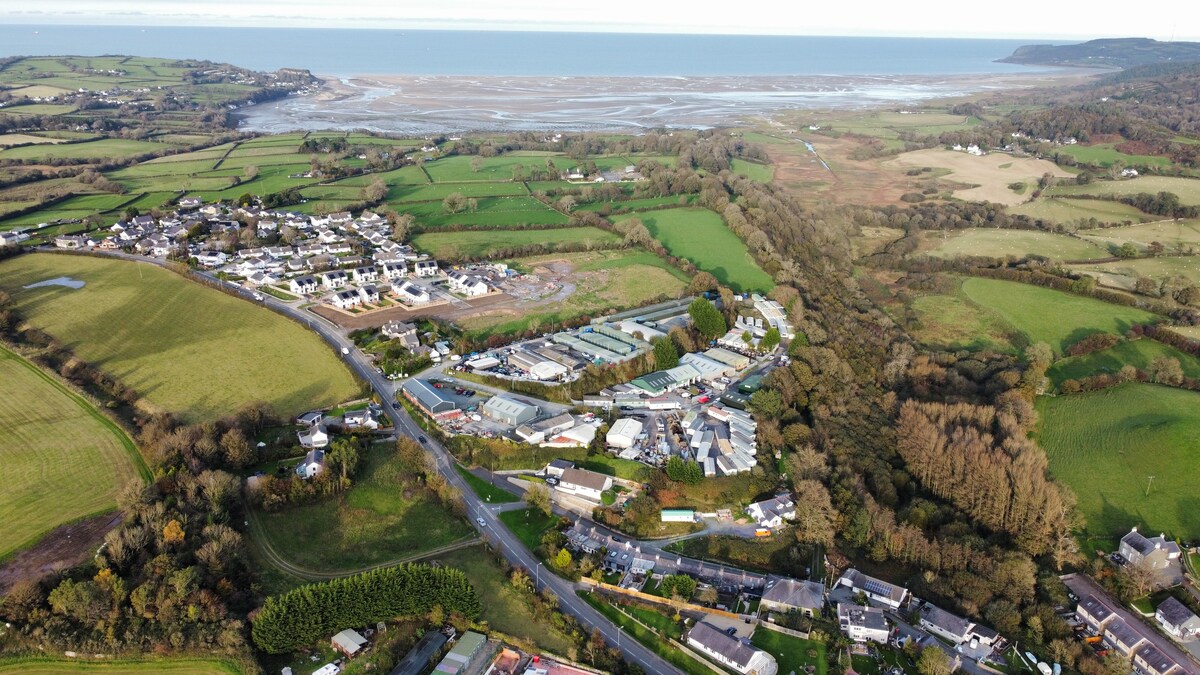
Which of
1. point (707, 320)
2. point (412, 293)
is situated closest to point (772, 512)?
point (707, 320)

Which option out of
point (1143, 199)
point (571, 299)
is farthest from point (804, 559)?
point (1143, 199)

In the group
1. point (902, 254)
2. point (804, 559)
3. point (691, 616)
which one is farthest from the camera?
point (902, 254)

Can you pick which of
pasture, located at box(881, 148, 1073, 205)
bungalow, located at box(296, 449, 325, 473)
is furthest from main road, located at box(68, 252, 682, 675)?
pasture, located at box(881, 148, 1073, 205)

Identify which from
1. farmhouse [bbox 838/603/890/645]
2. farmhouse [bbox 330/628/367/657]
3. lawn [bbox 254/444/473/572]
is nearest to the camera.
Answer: farmhouse [bbox 330/628/367/657]

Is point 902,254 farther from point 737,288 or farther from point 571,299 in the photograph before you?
point 571,299

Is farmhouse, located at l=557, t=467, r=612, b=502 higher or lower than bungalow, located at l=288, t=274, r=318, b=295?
lower

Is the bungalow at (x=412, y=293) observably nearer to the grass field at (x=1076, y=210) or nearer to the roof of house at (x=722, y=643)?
the roof of house at (x=722, y=643)

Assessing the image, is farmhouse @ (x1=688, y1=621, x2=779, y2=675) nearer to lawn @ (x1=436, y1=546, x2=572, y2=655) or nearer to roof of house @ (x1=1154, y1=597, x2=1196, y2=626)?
lawn @ (x1=436, y1=546, x2=572, y2=655)
